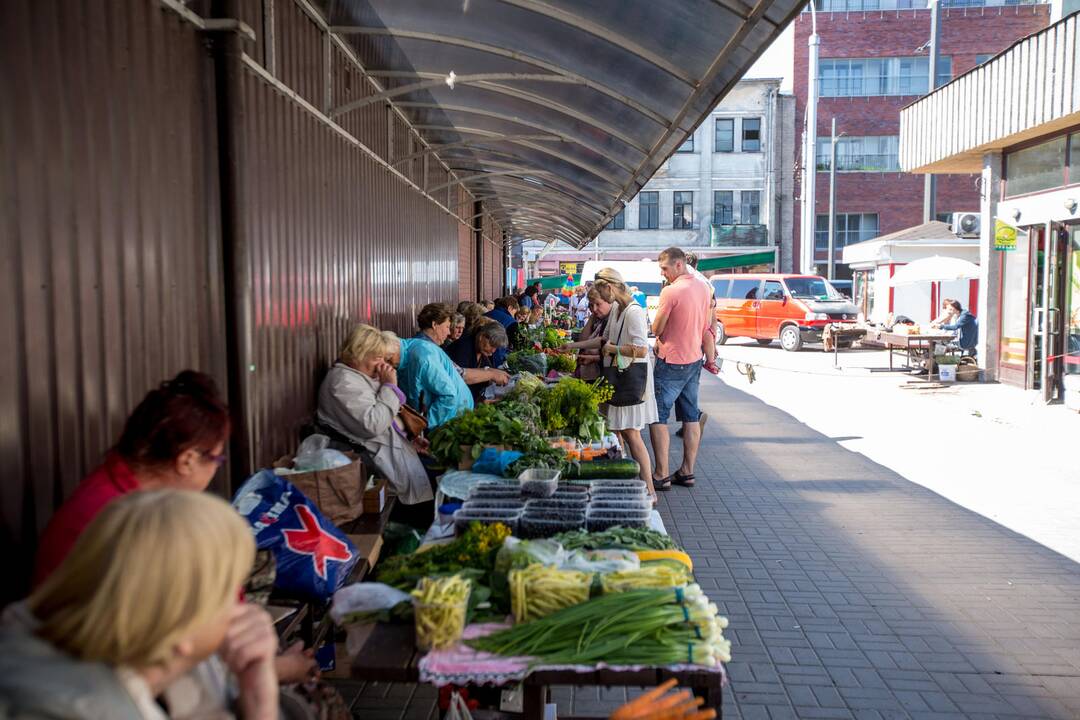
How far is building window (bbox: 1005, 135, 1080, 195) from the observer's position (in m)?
Answer: 14.0

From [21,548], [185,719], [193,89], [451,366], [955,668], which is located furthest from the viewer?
[451,366]

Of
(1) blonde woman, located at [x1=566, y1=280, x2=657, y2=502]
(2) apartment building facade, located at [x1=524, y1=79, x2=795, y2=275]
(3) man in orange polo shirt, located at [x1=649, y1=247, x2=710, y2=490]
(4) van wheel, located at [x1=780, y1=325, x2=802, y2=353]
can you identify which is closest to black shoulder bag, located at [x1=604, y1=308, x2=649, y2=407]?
(1) blonde woman, located at [x1=566, y1=280, x2=657, y2=502]

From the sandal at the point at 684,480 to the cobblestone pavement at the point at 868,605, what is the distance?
151mm

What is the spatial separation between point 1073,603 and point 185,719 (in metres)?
5.25

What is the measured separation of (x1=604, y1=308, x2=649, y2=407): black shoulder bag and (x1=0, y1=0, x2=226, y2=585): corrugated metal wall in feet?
13.3

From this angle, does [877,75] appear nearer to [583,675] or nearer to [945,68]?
[945,68]

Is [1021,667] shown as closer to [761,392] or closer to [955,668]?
[955,668]

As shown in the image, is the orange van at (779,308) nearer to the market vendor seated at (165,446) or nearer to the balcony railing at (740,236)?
the balcony railing at (740,236)

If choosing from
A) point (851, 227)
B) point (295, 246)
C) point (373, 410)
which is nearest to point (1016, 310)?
point (373, 410)

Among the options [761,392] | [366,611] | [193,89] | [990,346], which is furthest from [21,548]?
[990,346]

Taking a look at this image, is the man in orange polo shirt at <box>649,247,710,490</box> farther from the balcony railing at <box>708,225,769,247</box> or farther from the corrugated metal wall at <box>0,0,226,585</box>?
the balcony railing at <box>708,225,769,247</box>

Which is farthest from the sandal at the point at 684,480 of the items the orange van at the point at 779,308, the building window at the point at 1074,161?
the orange van at the point at 779,308

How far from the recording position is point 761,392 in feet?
52.2

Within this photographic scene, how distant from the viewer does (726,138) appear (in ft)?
143
